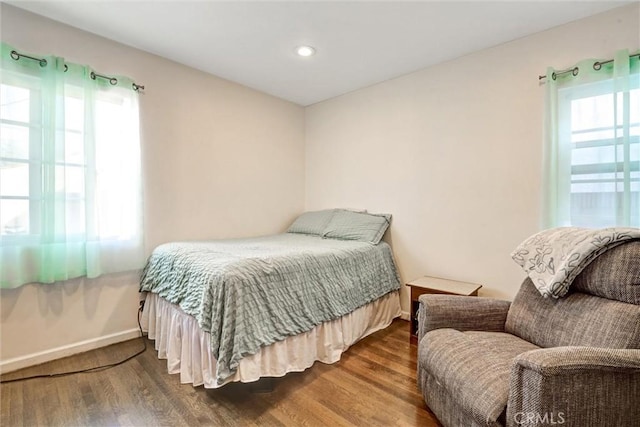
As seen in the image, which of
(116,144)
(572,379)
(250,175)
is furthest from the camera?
(250,175)

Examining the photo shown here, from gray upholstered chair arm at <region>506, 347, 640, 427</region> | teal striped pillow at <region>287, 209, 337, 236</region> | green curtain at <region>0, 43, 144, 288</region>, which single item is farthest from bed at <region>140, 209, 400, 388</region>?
gray upholstered chair arm at <region>506, 347, 640, 427</region>

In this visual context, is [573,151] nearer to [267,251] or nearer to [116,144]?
[267,251]

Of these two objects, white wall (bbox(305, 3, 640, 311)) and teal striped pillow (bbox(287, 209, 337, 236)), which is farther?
teal striped pillow (bbox(287, 209, 337, 236))

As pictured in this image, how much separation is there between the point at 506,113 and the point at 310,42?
1.66 m

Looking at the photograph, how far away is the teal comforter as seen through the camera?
1595 millimetres

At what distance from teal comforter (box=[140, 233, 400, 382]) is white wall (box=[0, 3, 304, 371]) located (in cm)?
40

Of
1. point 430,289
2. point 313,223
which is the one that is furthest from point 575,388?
point 313,223

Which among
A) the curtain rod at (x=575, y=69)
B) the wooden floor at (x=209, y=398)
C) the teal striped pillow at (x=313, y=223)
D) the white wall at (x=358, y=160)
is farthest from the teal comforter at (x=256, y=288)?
the curtain rod at (x=575, y=69)

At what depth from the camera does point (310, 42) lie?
7.73 ft

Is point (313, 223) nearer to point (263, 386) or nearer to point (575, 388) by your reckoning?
point (263, 386)

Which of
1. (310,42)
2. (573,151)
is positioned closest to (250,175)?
(310,42)

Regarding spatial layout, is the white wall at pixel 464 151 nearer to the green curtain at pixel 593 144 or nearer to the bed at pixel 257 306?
the green curtain at pixel 593 144

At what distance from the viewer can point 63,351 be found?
2.16 metres

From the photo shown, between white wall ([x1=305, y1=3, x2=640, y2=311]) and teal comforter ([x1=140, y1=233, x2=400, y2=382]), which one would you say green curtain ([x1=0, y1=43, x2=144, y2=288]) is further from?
white wall ([x1=305, y1=3, x2=640, y2=311])
